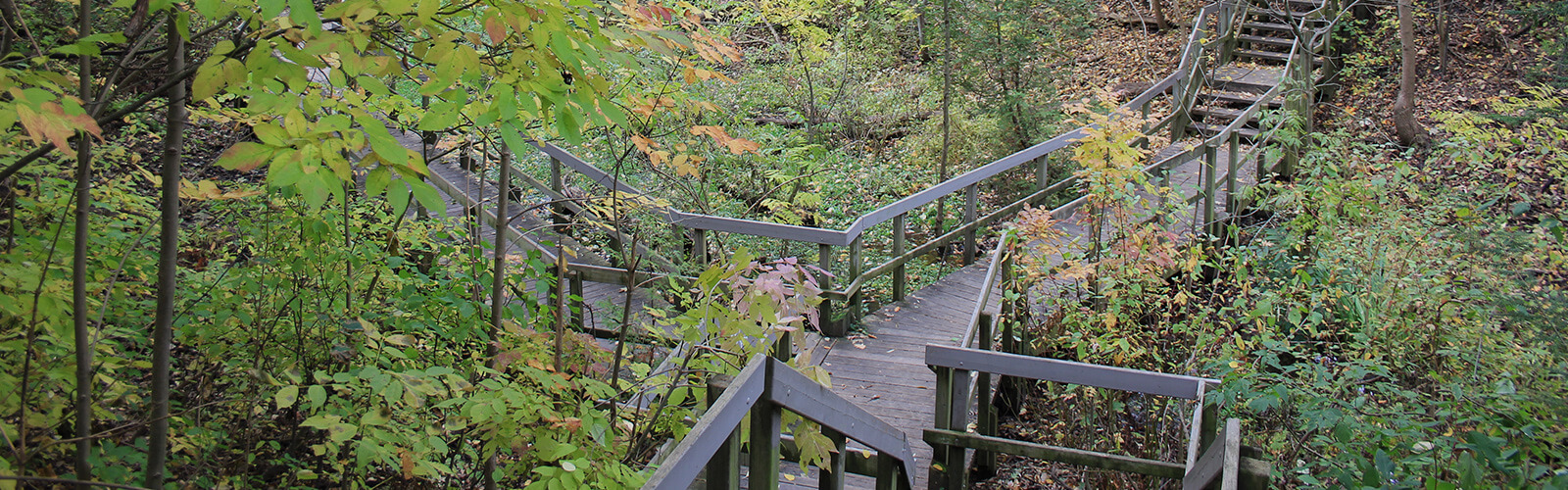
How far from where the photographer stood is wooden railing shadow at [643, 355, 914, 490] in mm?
1839

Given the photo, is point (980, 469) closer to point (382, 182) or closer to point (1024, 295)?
point (1024, 295)

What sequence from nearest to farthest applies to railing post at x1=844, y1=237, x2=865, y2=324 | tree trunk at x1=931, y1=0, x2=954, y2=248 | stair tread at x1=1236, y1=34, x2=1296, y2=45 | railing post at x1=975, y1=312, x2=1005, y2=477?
1. railing post at x1=975, y1=312, x2=1005, y2=477
2. railing post at x1=844, y1=237, x2=865, y2=324
3. tree trunk at x1=931, y1=0, x2=954, y2=248
4. stair tread at x1=1236, y1=34, x2=1296, y2=45

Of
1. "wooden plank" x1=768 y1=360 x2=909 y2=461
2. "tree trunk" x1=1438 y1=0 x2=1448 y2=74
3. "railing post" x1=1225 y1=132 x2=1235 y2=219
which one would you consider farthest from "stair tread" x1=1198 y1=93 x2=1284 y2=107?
"wooden plank" x1=768 y1=360 x2=909 y2=461

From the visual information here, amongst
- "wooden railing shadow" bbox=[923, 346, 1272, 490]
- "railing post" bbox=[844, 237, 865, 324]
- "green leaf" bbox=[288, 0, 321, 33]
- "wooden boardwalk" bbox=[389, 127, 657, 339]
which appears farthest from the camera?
"railing post" bbox=[844, 237, 865, 324]

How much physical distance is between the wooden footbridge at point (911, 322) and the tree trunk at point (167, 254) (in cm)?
124

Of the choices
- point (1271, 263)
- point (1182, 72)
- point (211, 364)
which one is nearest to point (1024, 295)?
point (1271, 263)

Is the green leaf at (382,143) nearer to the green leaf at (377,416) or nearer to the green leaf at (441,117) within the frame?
the green leaf at (441,117)

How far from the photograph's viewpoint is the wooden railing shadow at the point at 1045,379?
4.06 m

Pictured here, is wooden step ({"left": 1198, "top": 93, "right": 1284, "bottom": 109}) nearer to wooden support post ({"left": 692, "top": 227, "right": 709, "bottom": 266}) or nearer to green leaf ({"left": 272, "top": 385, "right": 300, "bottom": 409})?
wooden support post ({"left": 692, "top": 227, "right": 709, "bottom": 266})

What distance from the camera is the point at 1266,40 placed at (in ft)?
46.8

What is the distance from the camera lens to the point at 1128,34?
1744 cm

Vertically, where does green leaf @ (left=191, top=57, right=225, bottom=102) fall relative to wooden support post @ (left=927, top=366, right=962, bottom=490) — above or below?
above

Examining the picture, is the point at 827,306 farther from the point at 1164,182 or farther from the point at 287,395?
the point at 287,395

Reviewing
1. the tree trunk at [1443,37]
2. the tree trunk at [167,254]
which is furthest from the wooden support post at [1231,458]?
the tree trunk at [1443,37]
